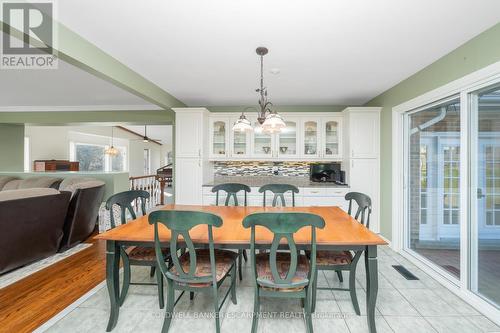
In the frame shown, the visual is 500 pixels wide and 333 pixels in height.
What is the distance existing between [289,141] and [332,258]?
2695mm

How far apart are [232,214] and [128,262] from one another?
100 centimetres

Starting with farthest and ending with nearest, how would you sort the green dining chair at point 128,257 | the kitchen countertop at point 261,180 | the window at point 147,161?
1. the window at point 147,161
2. the kitchen countertop at point 261,180
3. the green dining chair at point 128,257

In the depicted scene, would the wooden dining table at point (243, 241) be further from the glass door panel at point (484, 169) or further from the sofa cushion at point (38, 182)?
the sofa cushion at point (38, 182)

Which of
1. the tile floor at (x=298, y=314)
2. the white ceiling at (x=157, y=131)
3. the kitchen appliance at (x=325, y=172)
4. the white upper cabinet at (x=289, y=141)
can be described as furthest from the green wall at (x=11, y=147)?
the kitchen appliance at (x=325, y=172)

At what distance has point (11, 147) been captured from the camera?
18.6 ft

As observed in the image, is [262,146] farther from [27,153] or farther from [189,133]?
[27,153]

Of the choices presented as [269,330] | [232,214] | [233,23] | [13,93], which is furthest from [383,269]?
[13,93]

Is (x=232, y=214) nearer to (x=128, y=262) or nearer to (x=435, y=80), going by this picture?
(x=128, y=262)

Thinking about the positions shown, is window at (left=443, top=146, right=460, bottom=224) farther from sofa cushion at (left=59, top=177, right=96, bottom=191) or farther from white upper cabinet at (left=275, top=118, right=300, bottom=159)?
sofa cushion at (left=59, top=177, right=96, bottom=191)

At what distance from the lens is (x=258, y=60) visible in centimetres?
259

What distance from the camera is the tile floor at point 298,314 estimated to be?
1.84m

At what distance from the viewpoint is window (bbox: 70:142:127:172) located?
25.6ft

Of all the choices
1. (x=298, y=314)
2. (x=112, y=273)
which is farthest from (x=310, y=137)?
(x=112, y=273)

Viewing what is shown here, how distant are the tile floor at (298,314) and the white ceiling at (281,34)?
236cm
